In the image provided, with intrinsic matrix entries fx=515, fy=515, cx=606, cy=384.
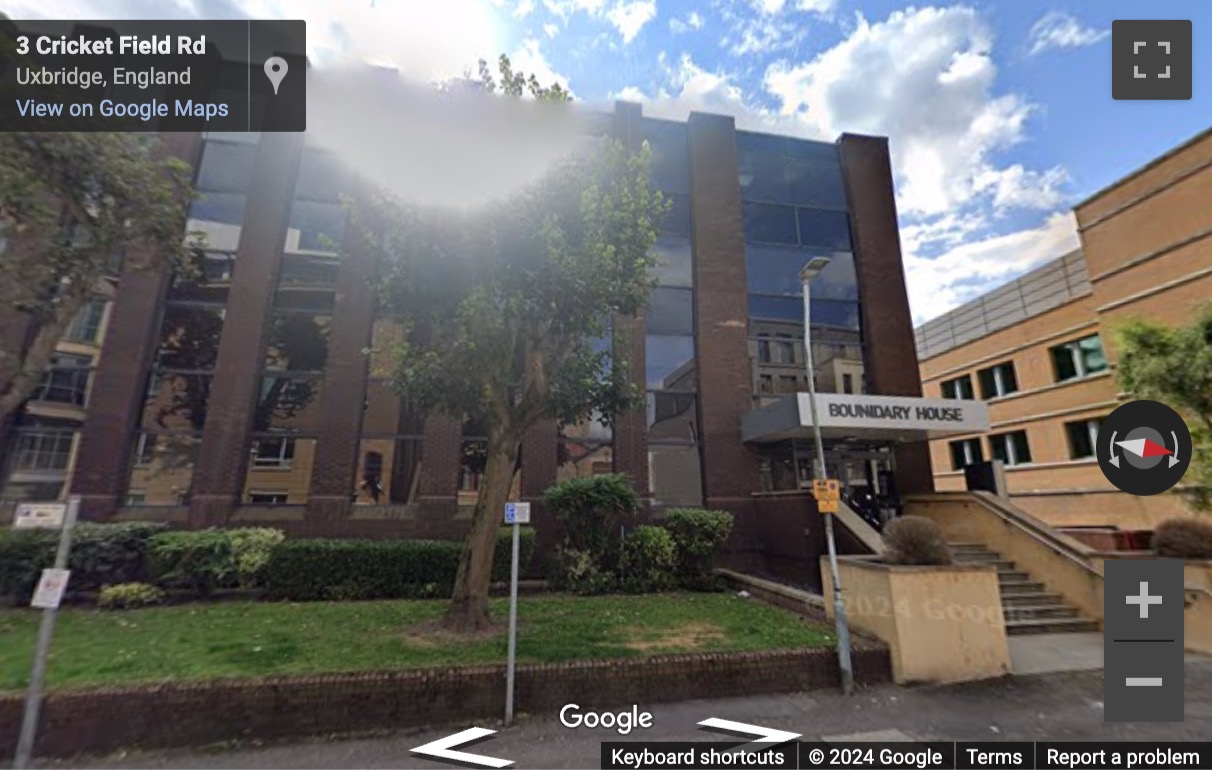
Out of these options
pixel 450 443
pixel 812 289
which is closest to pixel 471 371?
pixel 450 443

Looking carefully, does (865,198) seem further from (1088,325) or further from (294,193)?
(294,193)

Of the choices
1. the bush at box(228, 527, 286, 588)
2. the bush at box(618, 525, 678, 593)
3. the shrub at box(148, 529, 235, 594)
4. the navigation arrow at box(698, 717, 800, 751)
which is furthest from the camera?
the bush at box(618, 525, 678, 593)

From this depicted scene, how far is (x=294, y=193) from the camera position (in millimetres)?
17453

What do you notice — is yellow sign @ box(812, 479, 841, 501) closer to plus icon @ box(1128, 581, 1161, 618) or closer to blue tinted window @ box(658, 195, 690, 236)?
plus icon @ box(1128, 581, 1161, 618)

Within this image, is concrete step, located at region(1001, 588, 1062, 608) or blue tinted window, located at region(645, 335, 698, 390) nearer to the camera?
concrete step, located at region(1001, 588, 1062, 608)

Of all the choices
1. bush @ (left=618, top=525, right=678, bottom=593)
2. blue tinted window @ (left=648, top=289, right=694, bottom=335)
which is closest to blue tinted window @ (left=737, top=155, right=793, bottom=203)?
blue tinted window @ (left=648, top=289, right=694, bottom=335)

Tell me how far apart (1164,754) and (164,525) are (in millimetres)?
18718

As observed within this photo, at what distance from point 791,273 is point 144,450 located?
21.7 meters

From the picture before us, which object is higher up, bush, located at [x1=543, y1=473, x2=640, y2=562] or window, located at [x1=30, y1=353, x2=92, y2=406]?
window, located at [x1=30, y1=353, x2=92, y2=406]

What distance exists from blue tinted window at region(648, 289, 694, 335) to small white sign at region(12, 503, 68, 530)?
14.6 metres

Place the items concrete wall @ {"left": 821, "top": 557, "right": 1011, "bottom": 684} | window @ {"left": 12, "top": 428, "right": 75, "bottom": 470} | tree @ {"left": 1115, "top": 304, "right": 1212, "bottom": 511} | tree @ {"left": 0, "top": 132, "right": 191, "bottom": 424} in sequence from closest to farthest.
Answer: concrete wall @ {"left": 821, "top": 557, "right": 1011, "bottom": 684}
tree @ {"left": 0, "top": 132, "right": 191, "bottom": 424}
tree @ {"left": 1115, "top": 304, "right": 1212, "bottom": 511}
window @ {"left": 12, "top": 428, "right": 75, "bottom": 470}

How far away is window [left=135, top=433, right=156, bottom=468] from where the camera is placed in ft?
48.3

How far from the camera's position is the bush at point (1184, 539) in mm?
10805

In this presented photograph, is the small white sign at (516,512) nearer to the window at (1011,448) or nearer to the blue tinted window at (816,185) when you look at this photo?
the blue tinted window at (816,185)
